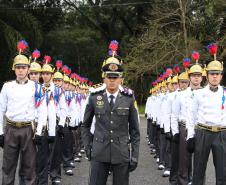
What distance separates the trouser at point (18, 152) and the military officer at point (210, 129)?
245 cm

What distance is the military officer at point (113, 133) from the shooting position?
5629 mm

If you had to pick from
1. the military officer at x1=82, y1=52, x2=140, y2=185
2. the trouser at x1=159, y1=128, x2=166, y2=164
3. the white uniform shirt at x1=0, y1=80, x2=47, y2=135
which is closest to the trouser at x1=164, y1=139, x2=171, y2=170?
the trouser at x1=159, y1=128, x2=166, y2=164

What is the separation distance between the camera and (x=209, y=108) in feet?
22.5

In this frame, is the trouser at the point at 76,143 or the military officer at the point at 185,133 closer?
the military officer at the point at 185,133

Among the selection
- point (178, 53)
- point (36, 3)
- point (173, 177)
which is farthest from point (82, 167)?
point (36, 3)

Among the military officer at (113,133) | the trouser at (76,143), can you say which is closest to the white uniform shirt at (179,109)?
the military officer at (113,133)

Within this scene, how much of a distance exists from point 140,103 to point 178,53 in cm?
1335

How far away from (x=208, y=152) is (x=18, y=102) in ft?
9.74

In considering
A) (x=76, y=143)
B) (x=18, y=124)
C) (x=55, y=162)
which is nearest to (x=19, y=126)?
(x=18, y=124)

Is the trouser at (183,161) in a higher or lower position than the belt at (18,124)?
lower

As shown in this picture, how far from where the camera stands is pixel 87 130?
233 inches

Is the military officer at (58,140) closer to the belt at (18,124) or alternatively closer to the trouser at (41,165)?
the trouser at (41,165)

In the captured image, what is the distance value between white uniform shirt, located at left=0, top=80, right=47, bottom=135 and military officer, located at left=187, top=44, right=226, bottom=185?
246 centimetres

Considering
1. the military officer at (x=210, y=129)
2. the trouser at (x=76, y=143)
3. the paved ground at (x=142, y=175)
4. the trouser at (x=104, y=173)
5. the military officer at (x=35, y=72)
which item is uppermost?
the military officer at (x=35, y=72)
